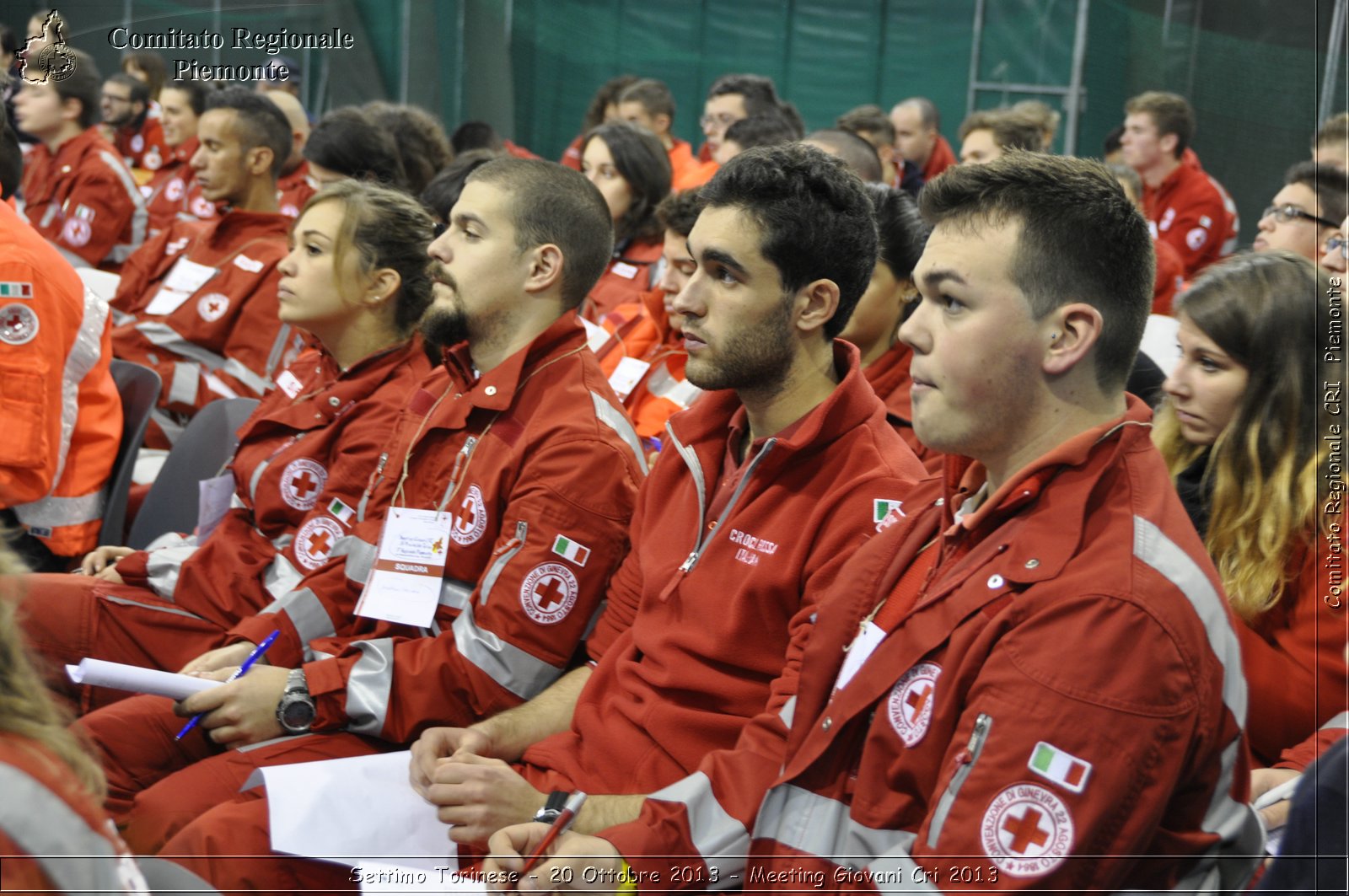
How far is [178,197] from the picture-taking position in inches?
303

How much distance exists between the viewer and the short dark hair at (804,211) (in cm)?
225

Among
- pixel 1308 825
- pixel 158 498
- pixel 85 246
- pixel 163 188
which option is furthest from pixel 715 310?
pixel 163 188

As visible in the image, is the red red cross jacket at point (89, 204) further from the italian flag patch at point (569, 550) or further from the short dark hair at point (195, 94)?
the italian flag patch at point (569, 550)

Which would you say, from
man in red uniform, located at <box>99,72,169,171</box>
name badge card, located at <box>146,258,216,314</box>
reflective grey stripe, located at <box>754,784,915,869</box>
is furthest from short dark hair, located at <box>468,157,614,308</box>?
man in red uniform, located at <box>99,72,169,171</box>

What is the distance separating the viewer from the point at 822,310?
89.9 inches

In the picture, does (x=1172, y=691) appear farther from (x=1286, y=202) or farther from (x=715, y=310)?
(x=1286, y=202)

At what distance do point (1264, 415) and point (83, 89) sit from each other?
682 centimetres

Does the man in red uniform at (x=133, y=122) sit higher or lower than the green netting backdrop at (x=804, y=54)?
lower

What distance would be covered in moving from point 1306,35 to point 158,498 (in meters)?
7.71

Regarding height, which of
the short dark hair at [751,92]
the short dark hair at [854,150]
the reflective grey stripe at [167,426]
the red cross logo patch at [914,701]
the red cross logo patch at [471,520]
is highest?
the short dark hair at [751,92]

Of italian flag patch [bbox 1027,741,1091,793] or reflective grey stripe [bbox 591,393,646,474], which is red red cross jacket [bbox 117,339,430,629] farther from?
italian flag patch [bbox 1027,741,1091,793]

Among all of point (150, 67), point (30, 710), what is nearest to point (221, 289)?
point (30, 710)

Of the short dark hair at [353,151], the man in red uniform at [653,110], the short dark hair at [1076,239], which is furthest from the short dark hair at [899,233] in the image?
the man in red uniform at [653,110]

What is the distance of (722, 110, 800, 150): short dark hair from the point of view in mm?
5961
